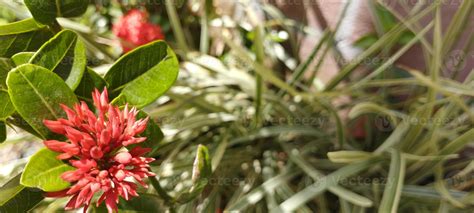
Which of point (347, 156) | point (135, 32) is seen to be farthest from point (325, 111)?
point (135, 32)

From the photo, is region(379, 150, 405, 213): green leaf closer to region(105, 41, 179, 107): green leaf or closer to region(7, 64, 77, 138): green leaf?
region(105, 41, 179, 107): green leaf

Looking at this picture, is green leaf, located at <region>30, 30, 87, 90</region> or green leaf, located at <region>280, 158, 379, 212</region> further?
green leaf, located at <region>280, 158, 379, 212</region>

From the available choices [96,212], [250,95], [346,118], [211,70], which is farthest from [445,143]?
[96,212]

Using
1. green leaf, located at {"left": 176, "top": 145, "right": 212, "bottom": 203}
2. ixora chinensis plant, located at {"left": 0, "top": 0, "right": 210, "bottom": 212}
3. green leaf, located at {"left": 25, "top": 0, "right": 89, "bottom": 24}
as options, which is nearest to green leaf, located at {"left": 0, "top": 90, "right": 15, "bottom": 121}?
ixora chinensis plant, located at {"left": 0, "top": 0, "right": 210, "bottom": 212}

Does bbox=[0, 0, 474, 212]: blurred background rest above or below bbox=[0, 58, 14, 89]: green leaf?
below

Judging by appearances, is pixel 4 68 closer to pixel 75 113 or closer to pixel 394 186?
pixel 75 113

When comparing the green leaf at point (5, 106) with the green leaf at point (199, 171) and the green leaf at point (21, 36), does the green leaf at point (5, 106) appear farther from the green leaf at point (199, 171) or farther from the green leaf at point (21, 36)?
the green leaf at point (199, 171)

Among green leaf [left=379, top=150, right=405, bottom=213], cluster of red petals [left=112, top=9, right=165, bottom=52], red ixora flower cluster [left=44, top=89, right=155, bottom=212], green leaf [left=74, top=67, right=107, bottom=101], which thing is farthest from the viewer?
cluster of red petals [left=112, top=9, right=165, bottom=52]
